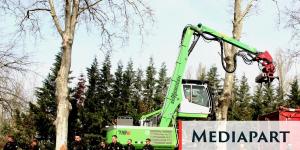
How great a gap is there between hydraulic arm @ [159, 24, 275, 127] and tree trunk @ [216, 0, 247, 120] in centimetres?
27

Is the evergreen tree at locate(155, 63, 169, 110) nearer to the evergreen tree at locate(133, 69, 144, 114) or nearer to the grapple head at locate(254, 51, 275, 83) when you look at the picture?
the evergreen tree at locate(133, 69, 144, 114)

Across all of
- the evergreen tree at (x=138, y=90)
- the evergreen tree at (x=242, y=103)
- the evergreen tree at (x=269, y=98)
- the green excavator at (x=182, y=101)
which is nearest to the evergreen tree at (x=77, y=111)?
the evergreen tree at (x=138, y=90)

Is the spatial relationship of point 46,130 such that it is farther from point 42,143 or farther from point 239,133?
point 239,133

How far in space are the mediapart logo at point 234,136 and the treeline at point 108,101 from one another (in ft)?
53.6

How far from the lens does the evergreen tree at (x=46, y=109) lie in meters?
39.3

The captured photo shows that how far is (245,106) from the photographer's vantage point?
2199 inches

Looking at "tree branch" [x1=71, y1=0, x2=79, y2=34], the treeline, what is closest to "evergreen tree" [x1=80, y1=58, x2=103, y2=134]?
the treeline

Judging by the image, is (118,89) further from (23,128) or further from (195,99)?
Answer: (195,99)

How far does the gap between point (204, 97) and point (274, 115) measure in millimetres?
3116

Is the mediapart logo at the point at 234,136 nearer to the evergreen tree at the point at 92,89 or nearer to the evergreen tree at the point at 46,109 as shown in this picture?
the evergreen tree at the point at 46,109

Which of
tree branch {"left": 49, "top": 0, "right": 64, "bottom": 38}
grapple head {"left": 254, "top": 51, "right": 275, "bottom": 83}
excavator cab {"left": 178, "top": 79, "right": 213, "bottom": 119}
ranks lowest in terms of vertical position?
excavator cab {"left": 178, "top": 79, "right": 213, "bottom": 119}

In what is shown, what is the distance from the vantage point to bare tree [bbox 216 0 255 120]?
62.1 feet

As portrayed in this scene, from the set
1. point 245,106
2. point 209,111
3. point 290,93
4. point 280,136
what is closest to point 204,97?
point 209,111

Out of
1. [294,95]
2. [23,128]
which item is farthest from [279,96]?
[23,128]
